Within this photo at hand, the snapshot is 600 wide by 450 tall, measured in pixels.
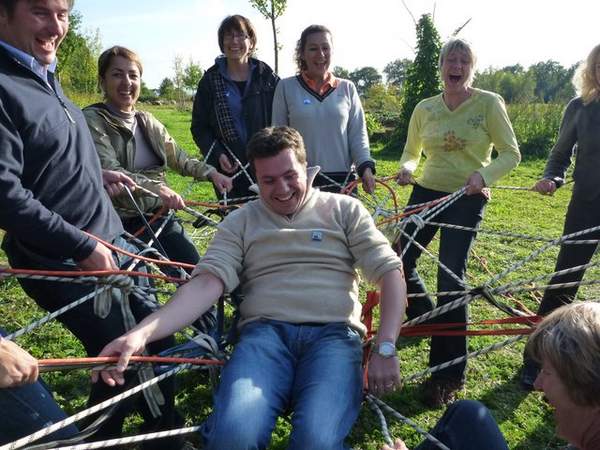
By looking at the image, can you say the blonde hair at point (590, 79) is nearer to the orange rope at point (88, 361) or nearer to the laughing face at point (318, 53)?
the laughing face at point (318, 53)

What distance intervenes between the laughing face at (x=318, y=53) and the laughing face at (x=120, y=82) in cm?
103

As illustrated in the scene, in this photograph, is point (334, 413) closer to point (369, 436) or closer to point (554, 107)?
point (369, 436)

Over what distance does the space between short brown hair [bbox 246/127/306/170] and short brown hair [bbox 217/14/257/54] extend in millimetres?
1455

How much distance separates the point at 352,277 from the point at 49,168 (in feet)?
3.58

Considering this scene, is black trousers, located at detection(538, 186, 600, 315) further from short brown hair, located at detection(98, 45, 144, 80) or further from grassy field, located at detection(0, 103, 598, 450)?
short brown hair, located at detection(98, 45, 144, 80)

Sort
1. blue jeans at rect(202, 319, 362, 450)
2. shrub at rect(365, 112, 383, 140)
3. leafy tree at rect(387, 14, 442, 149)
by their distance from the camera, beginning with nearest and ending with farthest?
blue jeans at rect(202, 319, 362, 450) < leafy tree at rect(387, 14, 442, 149) < shrub at rect(365, 112, 383, 140)

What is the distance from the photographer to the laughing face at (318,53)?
9.91 feet

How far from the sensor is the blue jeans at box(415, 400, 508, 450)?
143 cm

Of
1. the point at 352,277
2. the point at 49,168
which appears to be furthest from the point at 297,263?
the point at 49,168

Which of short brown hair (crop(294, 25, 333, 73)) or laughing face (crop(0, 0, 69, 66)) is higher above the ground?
short brown hair (crop(294, 25, 333, 73))

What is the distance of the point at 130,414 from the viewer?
241cm

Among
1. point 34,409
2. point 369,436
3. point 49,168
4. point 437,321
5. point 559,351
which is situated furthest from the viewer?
point 437,321

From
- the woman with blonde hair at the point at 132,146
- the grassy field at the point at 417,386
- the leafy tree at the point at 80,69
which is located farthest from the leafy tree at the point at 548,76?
the woman with blonde hair at the point at 132,146

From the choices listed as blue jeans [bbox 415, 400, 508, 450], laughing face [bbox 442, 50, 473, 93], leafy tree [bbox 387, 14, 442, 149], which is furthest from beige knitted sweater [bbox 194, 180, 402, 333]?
leafy tree [bbox 387, 14, 442, 149]
